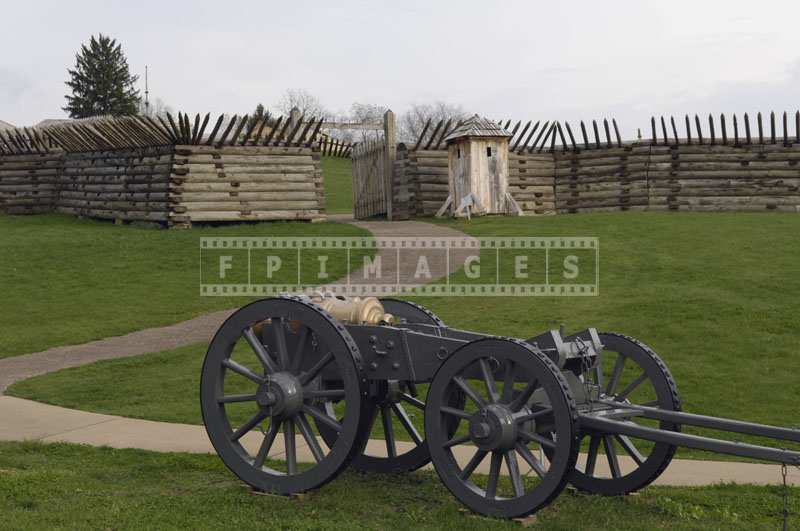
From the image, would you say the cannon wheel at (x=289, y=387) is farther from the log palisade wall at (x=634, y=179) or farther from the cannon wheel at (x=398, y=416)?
the log palisade wall at (x=634, y=179)

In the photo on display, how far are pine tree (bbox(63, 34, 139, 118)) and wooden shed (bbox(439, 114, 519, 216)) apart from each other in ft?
161

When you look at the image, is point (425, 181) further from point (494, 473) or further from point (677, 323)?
point (494, 473)

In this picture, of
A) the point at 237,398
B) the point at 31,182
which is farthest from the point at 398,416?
the point at 31,182

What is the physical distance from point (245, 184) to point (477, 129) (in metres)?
6.77

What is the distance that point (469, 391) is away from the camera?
219 inches

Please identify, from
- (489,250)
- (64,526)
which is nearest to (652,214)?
(489,250)

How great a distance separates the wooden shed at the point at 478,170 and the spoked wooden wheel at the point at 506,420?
2113 centimetres

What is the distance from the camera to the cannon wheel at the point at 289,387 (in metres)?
6.00

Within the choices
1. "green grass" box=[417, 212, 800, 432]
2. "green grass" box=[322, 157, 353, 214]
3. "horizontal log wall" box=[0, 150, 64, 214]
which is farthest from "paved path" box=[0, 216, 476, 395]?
"green grass" box=[322, 157, 353, 214]

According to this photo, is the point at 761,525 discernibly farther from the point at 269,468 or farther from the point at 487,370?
the point at 269,468

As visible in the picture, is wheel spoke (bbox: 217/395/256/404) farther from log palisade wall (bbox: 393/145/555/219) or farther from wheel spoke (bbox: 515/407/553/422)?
log palisade wall (bbox: 393/145/555/219)

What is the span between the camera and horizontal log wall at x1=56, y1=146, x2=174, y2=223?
2589 centimetres

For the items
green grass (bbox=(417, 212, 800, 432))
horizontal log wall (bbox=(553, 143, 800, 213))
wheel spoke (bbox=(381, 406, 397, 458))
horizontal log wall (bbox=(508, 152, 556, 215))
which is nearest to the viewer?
wheel spoke (bbox=(381, 406, 397, 458))

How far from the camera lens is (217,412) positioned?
21.7 feet
